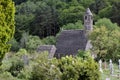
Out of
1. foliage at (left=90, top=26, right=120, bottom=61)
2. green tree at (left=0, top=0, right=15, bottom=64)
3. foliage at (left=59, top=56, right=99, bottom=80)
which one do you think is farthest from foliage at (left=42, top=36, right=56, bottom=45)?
foliage at (left=59, top=56, right=99, bottom=80)

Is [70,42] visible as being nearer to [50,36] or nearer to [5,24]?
[50,36]

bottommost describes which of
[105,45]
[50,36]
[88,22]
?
[50,36]

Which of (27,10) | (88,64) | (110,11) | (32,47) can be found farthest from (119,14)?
(88,64)

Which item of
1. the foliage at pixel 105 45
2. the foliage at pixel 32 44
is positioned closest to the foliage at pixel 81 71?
the foliage at pixel 105 45

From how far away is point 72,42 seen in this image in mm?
51656

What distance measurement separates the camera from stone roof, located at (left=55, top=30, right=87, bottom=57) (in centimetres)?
5022

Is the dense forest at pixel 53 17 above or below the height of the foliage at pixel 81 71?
below

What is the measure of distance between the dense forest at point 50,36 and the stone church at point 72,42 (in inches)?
58.2

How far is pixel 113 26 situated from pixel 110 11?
38.8 feet

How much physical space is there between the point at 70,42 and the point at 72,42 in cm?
39

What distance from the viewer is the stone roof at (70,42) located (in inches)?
1977

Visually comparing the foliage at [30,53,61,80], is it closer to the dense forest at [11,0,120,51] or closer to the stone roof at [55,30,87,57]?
the stone roof at [55,30,87,57]

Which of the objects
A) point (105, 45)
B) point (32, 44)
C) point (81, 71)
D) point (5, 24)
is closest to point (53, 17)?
point (32, 44)

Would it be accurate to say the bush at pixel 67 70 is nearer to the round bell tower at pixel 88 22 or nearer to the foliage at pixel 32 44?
the round bell tower at pixel 88 22
